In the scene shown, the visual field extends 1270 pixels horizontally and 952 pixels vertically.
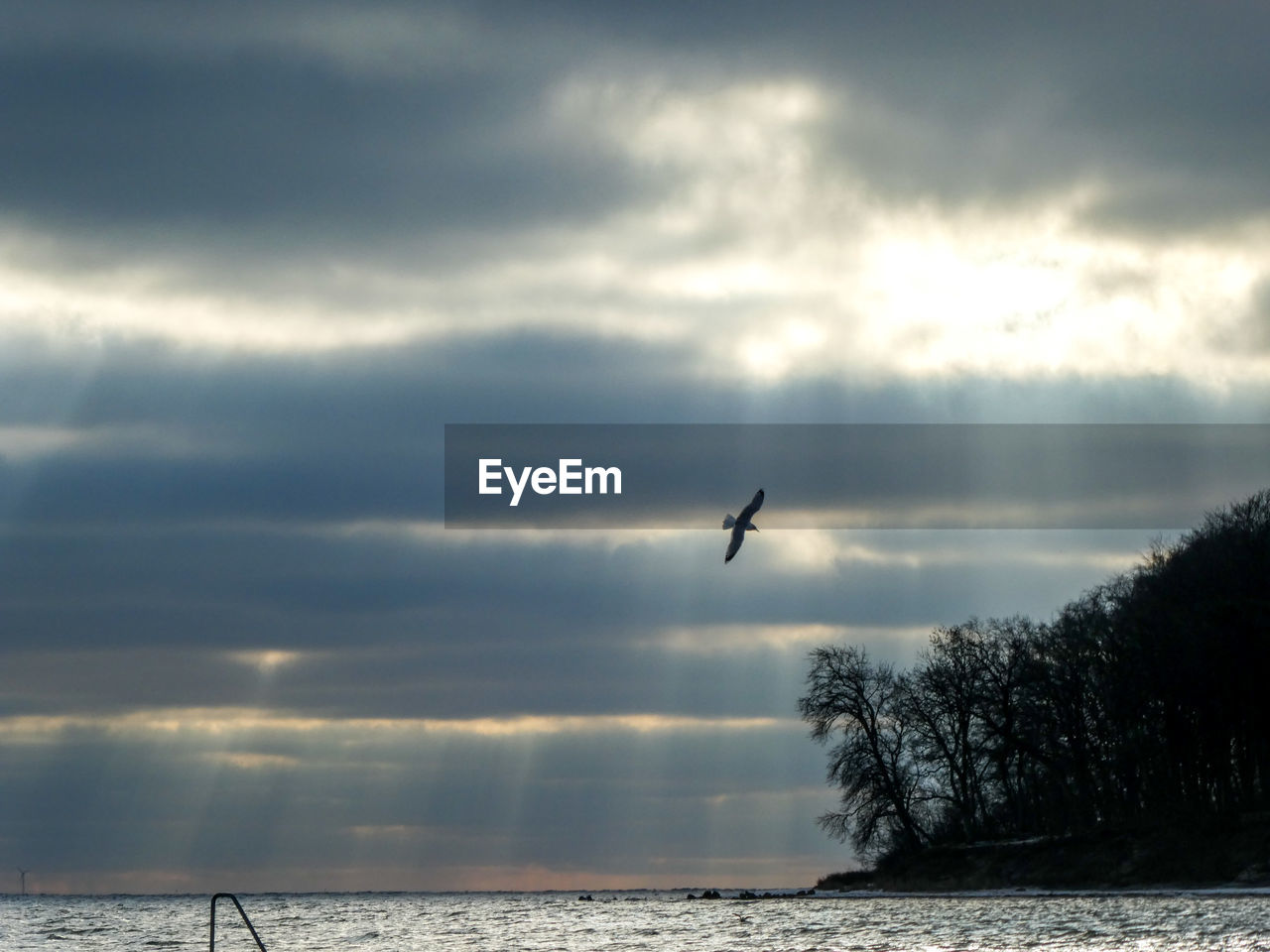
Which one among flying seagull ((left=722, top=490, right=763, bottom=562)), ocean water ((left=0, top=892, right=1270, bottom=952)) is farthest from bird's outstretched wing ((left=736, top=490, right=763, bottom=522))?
ocean water ((left=0, top=892, right=1270, bottom=952))

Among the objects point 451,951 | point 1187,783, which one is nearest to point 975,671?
point 1187,783

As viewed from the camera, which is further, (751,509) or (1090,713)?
(1090,713)

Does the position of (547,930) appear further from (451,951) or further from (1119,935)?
(1119,935)

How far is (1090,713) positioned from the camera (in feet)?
323

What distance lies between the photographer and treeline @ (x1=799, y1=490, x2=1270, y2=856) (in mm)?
85062

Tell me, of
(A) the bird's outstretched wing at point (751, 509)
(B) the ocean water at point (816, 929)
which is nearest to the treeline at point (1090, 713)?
(B) the ocean water at point (816, 929)

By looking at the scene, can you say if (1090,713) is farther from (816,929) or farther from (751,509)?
(751,509)

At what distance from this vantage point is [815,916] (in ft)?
274

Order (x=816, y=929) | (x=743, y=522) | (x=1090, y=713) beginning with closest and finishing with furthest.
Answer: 1. (x=743, y=522)
2. (x=816, y=929)
3. (x=1090, y=713)

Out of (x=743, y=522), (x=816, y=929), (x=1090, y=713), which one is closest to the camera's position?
(x=743, y=522)

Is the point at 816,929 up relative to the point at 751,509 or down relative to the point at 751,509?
down

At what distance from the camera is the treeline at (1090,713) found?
279 feet

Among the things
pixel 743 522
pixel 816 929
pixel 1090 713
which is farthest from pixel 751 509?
pixel 1090 713

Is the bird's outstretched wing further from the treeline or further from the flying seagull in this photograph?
the treeline
